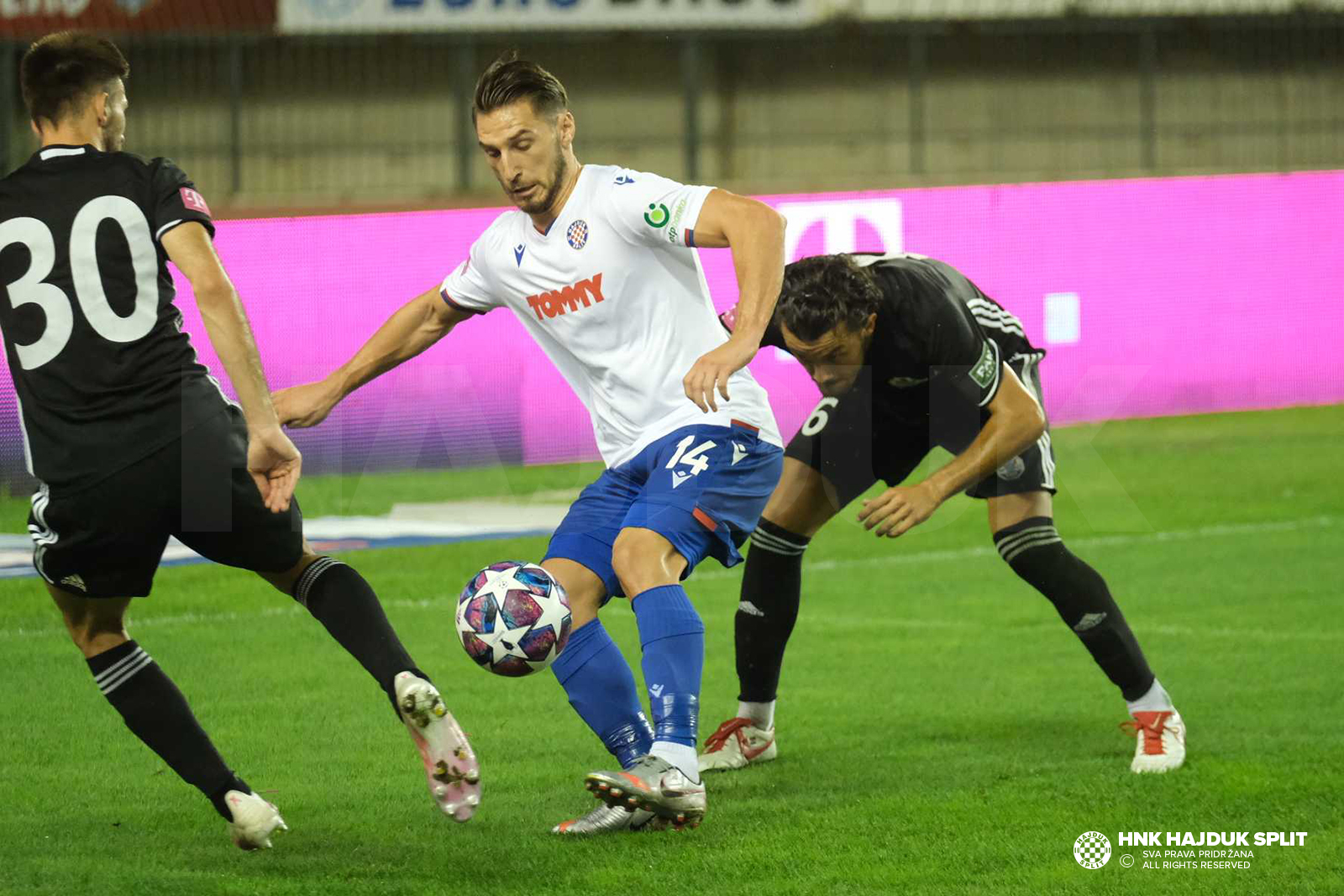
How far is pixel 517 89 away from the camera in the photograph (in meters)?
4.88

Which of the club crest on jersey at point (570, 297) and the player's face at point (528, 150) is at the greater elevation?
the player's face at point (528, 150)

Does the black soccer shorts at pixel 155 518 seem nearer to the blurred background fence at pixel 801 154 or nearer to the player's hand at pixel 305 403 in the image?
the player's hand at pixel 305 403

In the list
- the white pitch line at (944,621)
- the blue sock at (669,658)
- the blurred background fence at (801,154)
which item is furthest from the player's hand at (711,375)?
the blurred background fence at (801,154)

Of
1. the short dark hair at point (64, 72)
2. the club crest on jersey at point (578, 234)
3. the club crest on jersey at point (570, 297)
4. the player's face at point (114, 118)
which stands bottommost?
the club crest on jersey at point (570, 297)

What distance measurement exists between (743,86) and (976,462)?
595 inches

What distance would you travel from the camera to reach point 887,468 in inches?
241

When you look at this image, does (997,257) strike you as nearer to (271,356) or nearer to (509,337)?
(509,337)

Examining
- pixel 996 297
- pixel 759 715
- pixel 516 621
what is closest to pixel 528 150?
pixel 516 621

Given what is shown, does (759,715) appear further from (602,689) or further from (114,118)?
(114,118)

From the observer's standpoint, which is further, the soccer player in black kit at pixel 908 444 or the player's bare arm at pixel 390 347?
the soccer player in black kit at pixel 908 444

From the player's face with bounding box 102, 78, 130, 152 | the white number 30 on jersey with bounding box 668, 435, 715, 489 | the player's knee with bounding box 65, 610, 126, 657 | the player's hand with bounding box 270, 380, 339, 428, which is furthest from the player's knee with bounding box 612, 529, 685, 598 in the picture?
the player's face with bounding box 102, 78, 130, 152

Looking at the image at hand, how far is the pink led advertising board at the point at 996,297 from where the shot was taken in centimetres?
1339

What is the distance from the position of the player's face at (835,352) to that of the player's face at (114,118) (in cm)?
196

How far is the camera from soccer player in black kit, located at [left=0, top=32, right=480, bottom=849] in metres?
4.37
